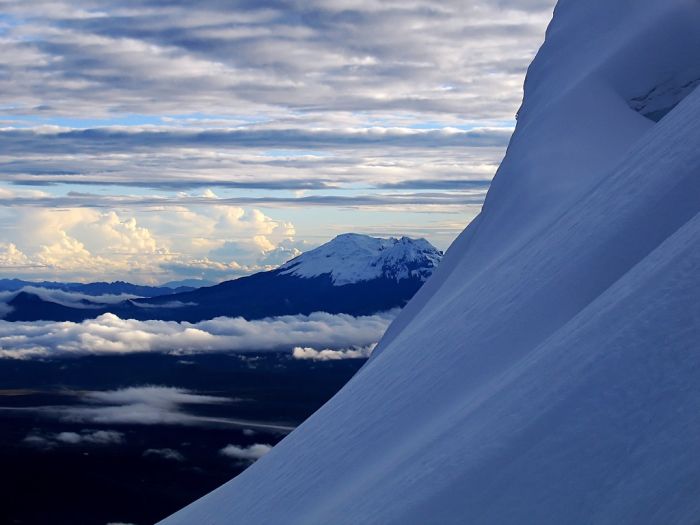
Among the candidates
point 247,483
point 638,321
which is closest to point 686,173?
point 638,321

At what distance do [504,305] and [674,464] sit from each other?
11.6m

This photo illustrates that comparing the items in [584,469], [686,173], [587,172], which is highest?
[587,172]

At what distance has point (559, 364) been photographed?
14.3m

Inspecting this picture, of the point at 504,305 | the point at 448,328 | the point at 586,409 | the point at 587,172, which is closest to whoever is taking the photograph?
the point at 586,409

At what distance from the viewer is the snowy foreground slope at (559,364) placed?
36.1ft

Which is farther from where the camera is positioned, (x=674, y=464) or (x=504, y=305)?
(x=504, y=305)

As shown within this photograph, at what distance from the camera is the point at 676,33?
3647 centimetres

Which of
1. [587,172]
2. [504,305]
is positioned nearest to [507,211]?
[587,172]

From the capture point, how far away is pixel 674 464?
988 cm

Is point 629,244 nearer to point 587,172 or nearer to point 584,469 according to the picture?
point 584,469

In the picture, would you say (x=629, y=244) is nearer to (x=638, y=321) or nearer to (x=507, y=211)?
(x=638, y=321)

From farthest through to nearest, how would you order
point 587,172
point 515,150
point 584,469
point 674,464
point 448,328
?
point 515,150 < point 587,172 < point 448,328 < point 584,469 < point 674,464

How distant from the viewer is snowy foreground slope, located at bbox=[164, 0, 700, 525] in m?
11.0

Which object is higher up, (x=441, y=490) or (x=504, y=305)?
(x=504, y=305)
